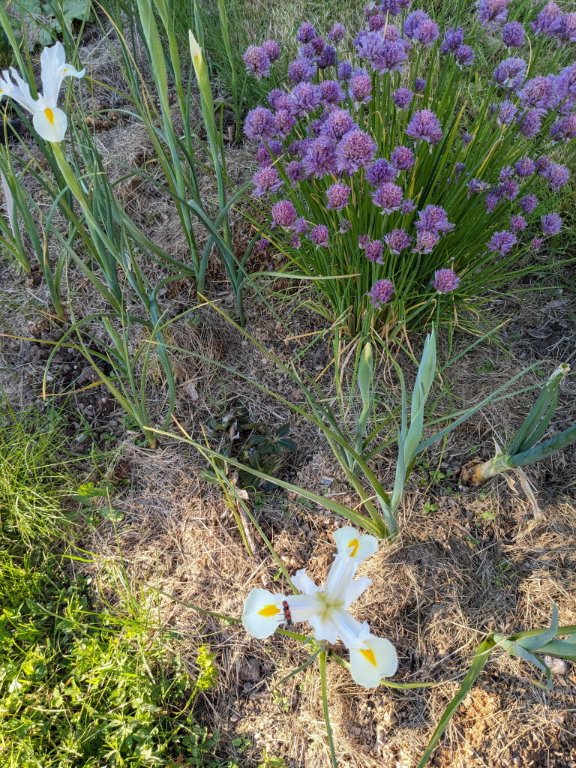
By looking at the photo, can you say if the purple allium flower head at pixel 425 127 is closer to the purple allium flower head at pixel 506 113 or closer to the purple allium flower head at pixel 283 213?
the purple allium flower head at pixel 506 113

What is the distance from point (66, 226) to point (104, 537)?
1.29 metres

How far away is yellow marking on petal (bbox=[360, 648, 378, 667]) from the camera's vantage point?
1124 mm

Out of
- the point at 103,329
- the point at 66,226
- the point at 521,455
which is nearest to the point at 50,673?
the point at 103,329

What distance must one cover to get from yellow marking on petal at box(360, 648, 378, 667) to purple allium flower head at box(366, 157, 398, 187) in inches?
43.5

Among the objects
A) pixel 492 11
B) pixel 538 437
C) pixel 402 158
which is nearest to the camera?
pixel 538 437

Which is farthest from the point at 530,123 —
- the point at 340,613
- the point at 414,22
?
the point at 340,613

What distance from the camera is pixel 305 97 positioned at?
5.10 feet

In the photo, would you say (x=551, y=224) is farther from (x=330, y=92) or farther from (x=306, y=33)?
(x=306, y=33)

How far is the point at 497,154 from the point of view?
5.85 feet

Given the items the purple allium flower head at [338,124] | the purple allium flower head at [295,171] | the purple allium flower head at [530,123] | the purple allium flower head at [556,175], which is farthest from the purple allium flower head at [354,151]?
the purple allium flower head at [556,175]

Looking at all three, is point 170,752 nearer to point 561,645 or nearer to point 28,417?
point 561,645

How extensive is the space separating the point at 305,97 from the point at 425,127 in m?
0.33

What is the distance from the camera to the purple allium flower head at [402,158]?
1.53 meters

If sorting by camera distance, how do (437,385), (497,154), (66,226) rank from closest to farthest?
(497,154) < (437,385) < (66,226)
